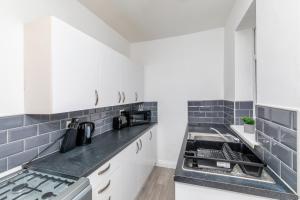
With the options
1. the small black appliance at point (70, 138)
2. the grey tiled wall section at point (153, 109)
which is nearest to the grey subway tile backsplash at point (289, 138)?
the small black appliance at point (70, 138)

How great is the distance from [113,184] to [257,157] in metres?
1.19

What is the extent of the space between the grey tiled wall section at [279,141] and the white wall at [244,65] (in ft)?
2.55

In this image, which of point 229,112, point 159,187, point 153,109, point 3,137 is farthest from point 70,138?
point 229,112

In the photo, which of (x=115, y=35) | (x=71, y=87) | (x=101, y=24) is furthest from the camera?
(x=115, y=35)

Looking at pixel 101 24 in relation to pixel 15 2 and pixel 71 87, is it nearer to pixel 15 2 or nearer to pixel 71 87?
pixel 15 2

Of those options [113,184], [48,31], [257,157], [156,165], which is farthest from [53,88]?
[156,165]

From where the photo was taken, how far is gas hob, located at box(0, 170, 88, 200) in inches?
30.3

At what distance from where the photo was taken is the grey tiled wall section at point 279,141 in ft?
2.22

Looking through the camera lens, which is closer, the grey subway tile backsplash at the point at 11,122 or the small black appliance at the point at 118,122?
the grey subway tile backsplash at the point at 11,122

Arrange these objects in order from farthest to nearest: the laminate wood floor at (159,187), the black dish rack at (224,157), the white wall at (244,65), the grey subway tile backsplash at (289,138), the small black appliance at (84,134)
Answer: the laminate wood floor at (159,187) → the white wall at (244,65) → the small black appliance at (84,134) → the black dish rack at (224,157) → the grey subway tile backsplash at (289,138)

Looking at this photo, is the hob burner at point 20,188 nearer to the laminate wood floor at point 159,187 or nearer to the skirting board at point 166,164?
the laminate wood floor at point 159,187

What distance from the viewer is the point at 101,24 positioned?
2018 millimetres

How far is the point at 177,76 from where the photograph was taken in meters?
2.64

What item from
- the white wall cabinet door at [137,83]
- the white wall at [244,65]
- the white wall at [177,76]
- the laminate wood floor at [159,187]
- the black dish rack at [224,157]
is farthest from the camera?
the white wall at [177,76]
